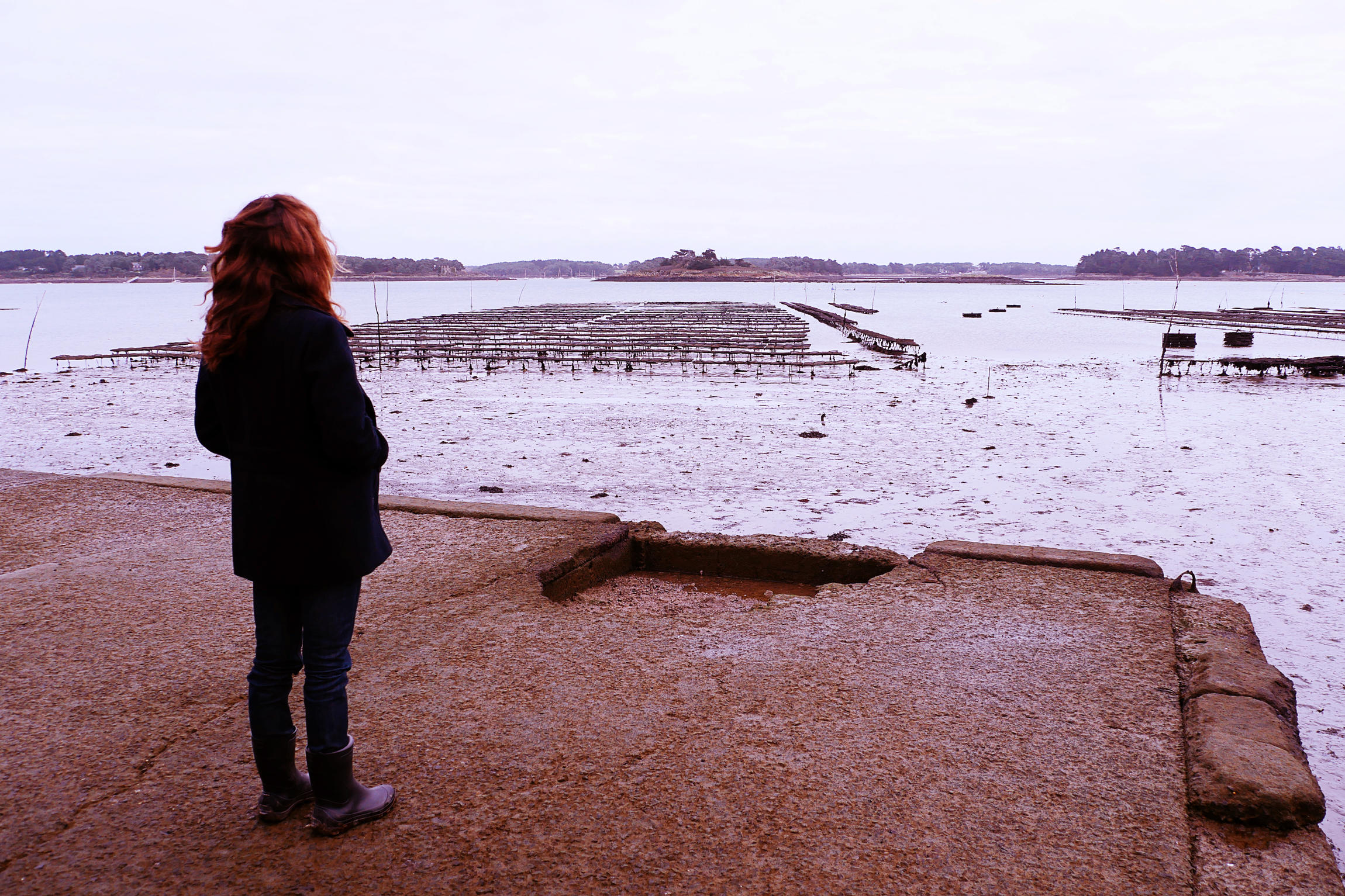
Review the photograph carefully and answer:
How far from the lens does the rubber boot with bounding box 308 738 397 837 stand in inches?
89.2

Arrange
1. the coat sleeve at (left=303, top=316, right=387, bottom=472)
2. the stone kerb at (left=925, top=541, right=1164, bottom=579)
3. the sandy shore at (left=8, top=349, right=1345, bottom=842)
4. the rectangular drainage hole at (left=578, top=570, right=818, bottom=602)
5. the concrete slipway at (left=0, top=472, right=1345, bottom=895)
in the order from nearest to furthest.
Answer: the coat sleeve at (left=303, top=316, right=387, bottom=472) → the concrete slipway at (left=0, top=472, right=1345, bottom=895) → the stone kerb at (left=925, top=541, right=1164, bottom=579) → the rectangular drainage hole at (left=578, top=570, right=818, bottom=602) → the sandy shore at (left=8, top=349, right=1345, bottom=842)

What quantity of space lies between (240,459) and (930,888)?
203cm

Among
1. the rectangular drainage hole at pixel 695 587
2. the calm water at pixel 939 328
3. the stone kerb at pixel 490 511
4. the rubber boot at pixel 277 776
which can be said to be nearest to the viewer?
the rubber boot at pixel 277 776

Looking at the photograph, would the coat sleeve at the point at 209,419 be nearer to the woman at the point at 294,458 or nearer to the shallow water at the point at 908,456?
the woman at the point at 294,458

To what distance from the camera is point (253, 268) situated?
210 cm

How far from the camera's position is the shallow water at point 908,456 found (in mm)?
6074

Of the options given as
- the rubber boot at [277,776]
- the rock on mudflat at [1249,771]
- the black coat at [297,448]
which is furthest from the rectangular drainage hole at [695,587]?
the black coat at [297,448]

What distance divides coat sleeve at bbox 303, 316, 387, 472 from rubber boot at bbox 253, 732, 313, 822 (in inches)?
32.1

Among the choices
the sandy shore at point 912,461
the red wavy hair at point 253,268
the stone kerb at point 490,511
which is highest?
the red wavy hair at point 253,268

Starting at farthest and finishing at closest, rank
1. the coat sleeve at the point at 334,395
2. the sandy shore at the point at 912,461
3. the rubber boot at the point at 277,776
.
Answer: the sandy shore at the point at 912,461, the rubber boot at the point at 277,776, the coat sleeve at the point at 334,395

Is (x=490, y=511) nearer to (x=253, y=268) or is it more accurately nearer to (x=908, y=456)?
(x=253, y=268)

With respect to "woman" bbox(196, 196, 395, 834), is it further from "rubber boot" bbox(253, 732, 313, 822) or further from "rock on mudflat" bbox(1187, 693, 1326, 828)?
"rock on mudflat" bbox(1187, 693, 1326, 828)

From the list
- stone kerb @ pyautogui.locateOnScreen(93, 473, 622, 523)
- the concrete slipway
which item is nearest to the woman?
the concrete slipway

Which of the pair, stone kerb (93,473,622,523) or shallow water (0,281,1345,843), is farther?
shallow water (0,281,1345,843)
